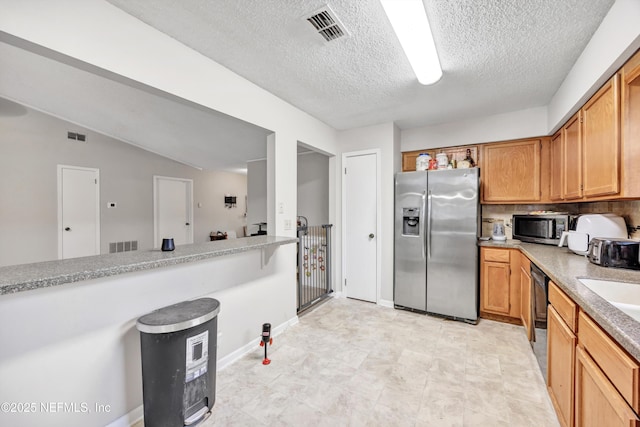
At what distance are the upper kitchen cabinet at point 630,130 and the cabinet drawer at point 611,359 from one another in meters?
0.93

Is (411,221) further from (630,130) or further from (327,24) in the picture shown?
(327,24)

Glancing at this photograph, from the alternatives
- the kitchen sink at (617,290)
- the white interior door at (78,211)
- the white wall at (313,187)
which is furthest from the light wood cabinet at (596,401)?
the white interior door at (78,211)

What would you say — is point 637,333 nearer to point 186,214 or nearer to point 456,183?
point 456,183

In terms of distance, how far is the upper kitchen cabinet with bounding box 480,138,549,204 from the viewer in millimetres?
3037

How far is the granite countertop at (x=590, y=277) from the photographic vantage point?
879mm

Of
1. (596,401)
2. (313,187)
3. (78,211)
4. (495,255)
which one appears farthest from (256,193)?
(596,401)

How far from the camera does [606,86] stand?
173 centimetres

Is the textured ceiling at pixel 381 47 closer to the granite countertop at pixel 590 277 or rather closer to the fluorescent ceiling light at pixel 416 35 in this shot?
the fluorescent ceiling light at pixel 416 35

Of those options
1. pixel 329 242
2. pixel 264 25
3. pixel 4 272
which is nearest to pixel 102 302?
pixel 4 272

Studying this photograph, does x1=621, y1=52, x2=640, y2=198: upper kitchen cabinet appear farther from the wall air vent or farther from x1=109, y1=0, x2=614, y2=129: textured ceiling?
the wall air vent

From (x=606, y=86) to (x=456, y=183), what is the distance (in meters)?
1.42

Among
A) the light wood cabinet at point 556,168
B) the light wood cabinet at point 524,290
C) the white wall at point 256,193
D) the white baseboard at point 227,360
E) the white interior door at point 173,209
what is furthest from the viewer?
the white interior door at point 173,209

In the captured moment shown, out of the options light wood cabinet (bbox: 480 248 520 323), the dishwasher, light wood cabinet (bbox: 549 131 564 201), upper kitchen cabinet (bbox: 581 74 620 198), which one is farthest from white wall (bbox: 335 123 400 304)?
upper kitchen cabinet (bbox: 581 74 620 198)

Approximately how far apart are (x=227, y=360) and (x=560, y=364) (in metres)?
2.28
